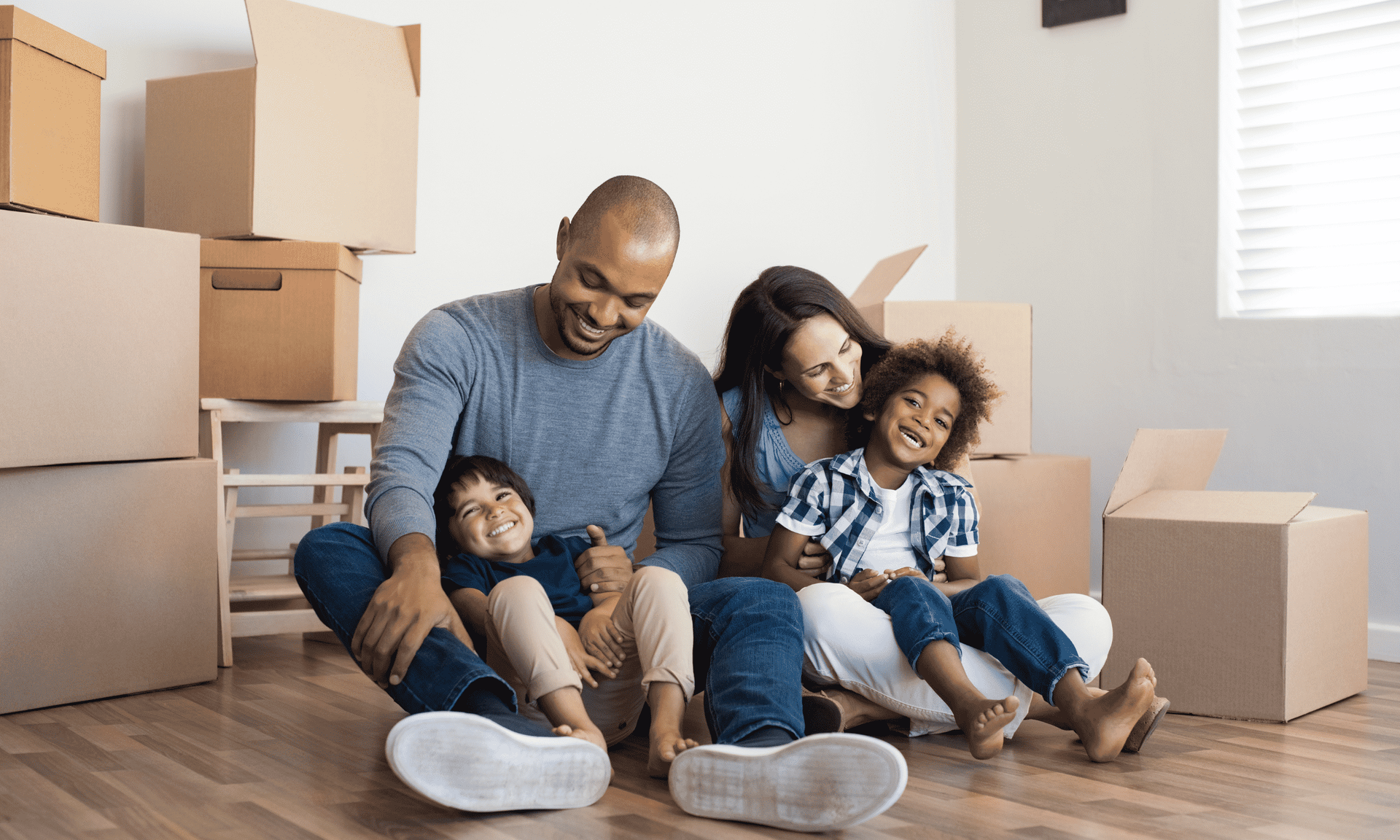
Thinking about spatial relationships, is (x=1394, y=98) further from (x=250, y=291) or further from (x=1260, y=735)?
(x=250, y=291)

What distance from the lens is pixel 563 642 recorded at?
1.31 m

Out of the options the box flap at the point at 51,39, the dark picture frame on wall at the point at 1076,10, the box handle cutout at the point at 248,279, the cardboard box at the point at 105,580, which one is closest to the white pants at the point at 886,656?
the cardboard box at the point at 105,580

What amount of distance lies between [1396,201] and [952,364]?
134 centimetres

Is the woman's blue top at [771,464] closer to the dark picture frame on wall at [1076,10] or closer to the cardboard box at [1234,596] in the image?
the cardboard box at [1234,596]

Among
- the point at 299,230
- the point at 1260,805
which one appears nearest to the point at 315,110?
the point at 299,230

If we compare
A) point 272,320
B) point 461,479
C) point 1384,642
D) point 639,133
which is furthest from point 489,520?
point 1384,642

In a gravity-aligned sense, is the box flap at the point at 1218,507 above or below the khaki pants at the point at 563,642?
above

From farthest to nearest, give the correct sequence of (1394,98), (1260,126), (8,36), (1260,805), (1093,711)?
(1260,126) < (1394,98) < (8,36) < (1093,711) < (1260,805)

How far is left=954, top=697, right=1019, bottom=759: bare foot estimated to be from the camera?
128cm

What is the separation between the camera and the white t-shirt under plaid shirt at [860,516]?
1.63 metres

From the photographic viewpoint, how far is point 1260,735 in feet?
5.28

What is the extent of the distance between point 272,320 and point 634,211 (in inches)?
35.5

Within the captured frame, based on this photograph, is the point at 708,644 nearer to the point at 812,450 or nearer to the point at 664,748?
the point at 664,748

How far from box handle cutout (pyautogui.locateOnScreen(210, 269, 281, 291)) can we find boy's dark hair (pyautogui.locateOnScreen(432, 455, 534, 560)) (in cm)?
68
